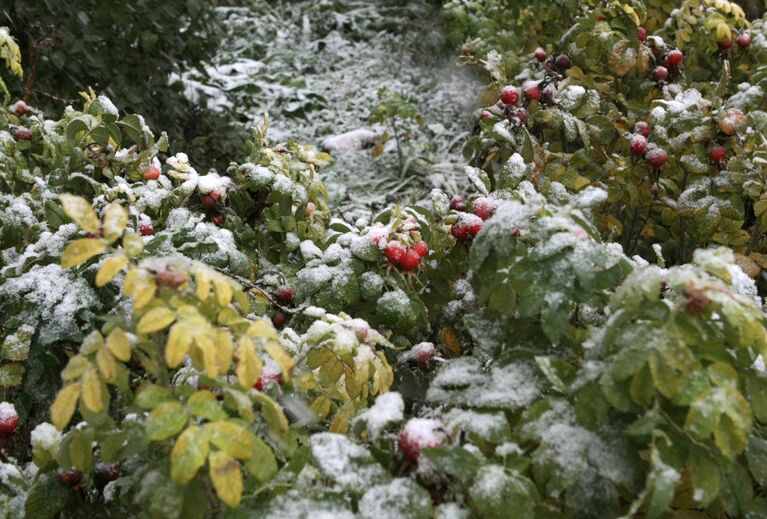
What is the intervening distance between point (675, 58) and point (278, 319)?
76.7 inches

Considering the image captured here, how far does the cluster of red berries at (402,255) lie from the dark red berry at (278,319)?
34cm

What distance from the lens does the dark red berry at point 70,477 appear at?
1.17 metres

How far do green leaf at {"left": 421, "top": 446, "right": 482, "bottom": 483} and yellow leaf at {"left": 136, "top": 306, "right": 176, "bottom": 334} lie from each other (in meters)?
0.40

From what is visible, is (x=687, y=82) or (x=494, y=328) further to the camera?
(x=687, y=82)

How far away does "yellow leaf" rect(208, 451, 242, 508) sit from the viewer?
834 mm

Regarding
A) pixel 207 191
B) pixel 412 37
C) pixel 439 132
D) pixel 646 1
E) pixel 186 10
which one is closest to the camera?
pixel 207 191

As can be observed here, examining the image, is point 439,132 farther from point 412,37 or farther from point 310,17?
point 310,17

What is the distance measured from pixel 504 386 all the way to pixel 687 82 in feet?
8.20

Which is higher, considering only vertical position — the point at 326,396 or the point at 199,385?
the point at 199,385

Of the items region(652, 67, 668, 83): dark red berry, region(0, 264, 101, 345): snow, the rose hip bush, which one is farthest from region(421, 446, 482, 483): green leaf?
region(652, 67, 668, 83): dark red berry

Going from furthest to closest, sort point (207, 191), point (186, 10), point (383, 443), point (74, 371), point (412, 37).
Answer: point (412, 37)
point (186, 10)
point (207, 191)
point (383, 443)
point (74, 371)

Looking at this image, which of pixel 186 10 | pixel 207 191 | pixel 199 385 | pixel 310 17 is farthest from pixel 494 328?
pixel 310 17

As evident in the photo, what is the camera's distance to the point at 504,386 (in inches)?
43.4

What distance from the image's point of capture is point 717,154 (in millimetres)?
2072
